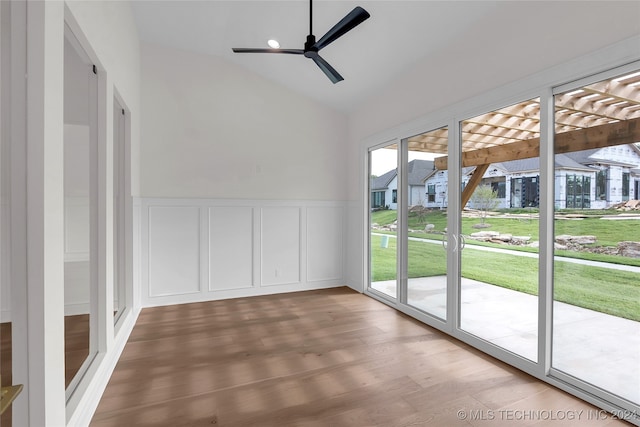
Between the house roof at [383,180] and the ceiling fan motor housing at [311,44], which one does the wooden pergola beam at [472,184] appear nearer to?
the house roof at [383,180]

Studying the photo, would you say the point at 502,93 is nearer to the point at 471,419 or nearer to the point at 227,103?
the point at 471,419

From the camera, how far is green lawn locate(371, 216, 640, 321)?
2.00m

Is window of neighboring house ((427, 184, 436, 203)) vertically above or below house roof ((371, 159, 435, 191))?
below

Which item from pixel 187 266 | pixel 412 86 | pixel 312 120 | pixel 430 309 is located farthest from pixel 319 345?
pixel 312 120

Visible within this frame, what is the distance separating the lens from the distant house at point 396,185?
3680 millimetres

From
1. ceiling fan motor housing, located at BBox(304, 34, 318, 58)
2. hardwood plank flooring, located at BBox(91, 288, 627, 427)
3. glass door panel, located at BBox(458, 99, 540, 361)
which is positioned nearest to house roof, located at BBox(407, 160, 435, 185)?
glass door panel, located at BBox(458, 99, 540, 361)

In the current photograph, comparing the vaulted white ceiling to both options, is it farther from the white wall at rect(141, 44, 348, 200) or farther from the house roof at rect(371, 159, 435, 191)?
the house roof at rect(371, 159, 435, 191)

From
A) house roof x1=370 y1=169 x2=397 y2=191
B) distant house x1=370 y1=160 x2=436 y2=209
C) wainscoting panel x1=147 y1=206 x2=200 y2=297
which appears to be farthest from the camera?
house roof x1=370 y1=169 x2=397 y2=191

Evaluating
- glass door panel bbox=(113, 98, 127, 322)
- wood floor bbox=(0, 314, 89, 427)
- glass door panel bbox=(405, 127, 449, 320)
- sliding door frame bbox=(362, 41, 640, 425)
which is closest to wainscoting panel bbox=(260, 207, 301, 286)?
glass door panel bbox=(405, 127, 449, 320)

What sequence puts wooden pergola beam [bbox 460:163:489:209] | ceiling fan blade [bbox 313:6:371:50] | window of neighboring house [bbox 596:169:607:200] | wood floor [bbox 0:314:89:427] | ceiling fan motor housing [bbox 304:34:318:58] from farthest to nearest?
1. wooden pergola beam [bbox 460:163:489:209]
2. ceiling fan motor housing [bbox 304:34:318:58]
3. ceiling fan blade [bbox 313:6:371:50]
4. window of neighboring house [bbox 596:169:607:200]
5. wood floor [bbox 0:314:89:427]

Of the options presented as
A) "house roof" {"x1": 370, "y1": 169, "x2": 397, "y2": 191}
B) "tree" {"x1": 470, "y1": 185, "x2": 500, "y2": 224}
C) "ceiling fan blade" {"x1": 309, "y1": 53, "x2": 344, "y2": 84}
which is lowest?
"tree" {"x1": 470, "y1": 185, "x2": 500, "y2": 224}

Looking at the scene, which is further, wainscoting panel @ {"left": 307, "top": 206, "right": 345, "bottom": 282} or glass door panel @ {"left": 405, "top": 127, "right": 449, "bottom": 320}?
wainscoting panel @ {"left": 307, "top": 206, "right": 345, "bottom": 282}

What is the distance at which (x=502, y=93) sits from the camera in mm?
2654

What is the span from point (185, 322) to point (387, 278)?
8.44 ft
